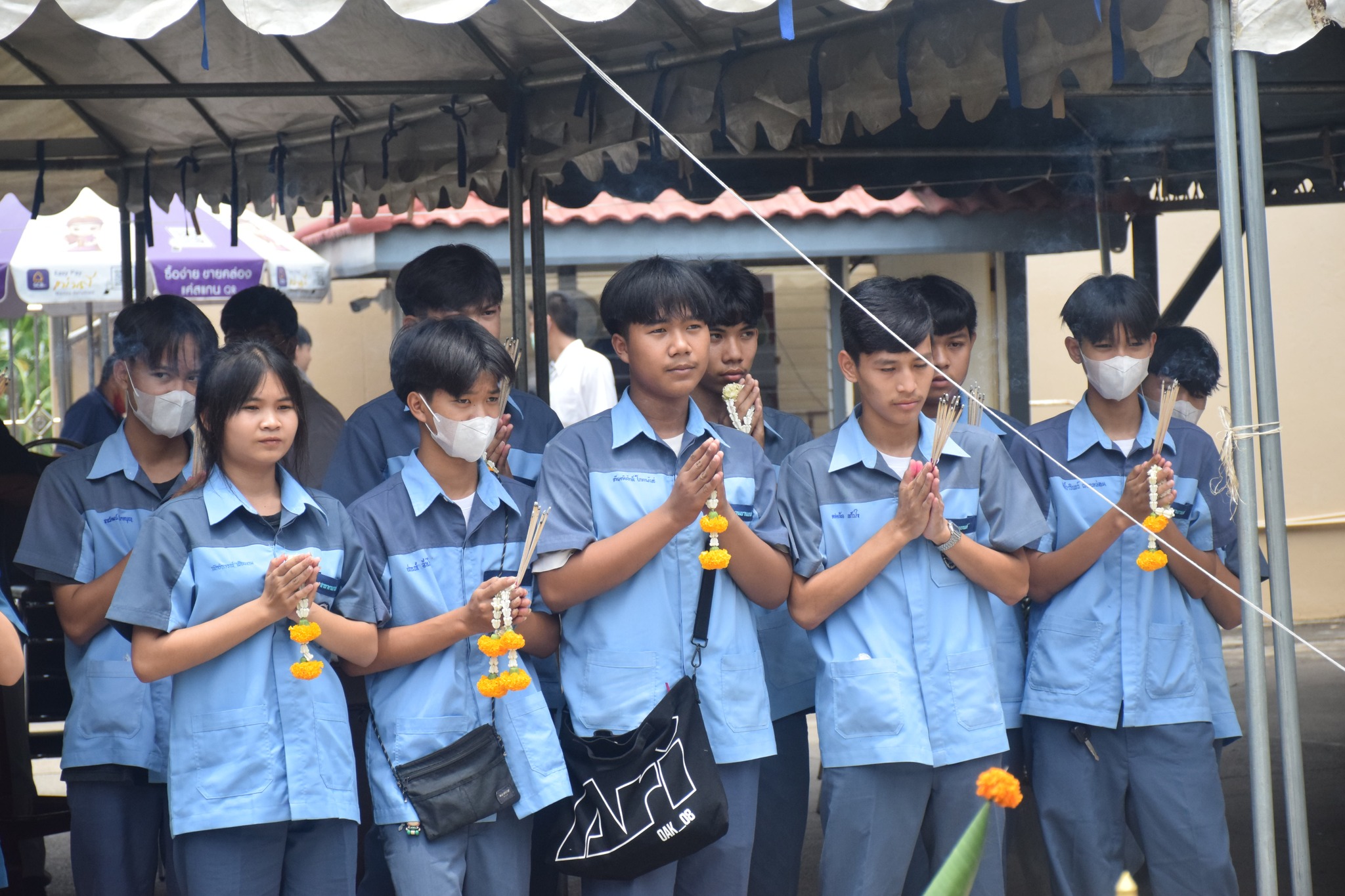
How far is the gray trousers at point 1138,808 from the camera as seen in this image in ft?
9.89

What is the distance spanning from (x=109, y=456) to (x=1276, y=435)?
2.60 m

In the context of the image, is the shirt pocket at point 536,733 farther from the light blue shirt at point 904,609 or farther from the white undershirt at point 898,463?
the white undershirt at point 898,463

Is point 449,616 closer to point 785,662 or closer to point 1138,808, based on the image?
point 785,662

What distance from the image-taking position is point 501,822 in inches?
108

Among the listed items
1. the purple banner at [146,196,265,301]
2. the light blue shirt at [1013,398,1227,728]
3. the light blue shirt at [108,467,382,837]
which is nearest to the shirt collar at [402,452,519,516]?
the light blue shirt at [108,467,382,837]

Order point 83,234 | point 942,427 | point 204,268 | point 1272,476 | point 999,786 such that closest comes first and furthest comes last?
point 999,786, point 1272,476, point 942,427, point 204,268, point 83,234

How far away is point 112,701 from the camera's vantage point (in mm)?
2939

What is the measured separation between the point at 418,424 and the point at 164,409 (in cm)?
59

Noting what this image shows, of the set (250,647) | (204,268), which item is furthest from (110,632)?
(204,268)

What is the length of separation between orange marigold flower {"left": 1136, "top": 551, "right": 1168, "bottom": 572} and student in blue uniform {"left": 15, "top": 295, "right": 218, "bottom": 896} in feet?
6.85

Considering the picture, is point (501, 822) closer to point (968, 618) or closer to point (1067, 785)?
point (968, 618)

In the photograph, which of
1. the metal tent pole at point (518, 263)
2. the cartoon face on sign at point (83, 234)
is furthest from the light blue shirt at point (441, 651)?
the cartoon face on sign at point (83, 234)

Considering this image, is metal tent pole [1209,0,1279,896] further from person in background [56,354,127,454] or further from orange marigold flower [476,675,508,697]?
person in background [56,354,127,454]

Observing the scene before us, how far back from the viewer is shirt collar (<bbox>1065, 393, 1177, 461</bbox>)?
319cm
